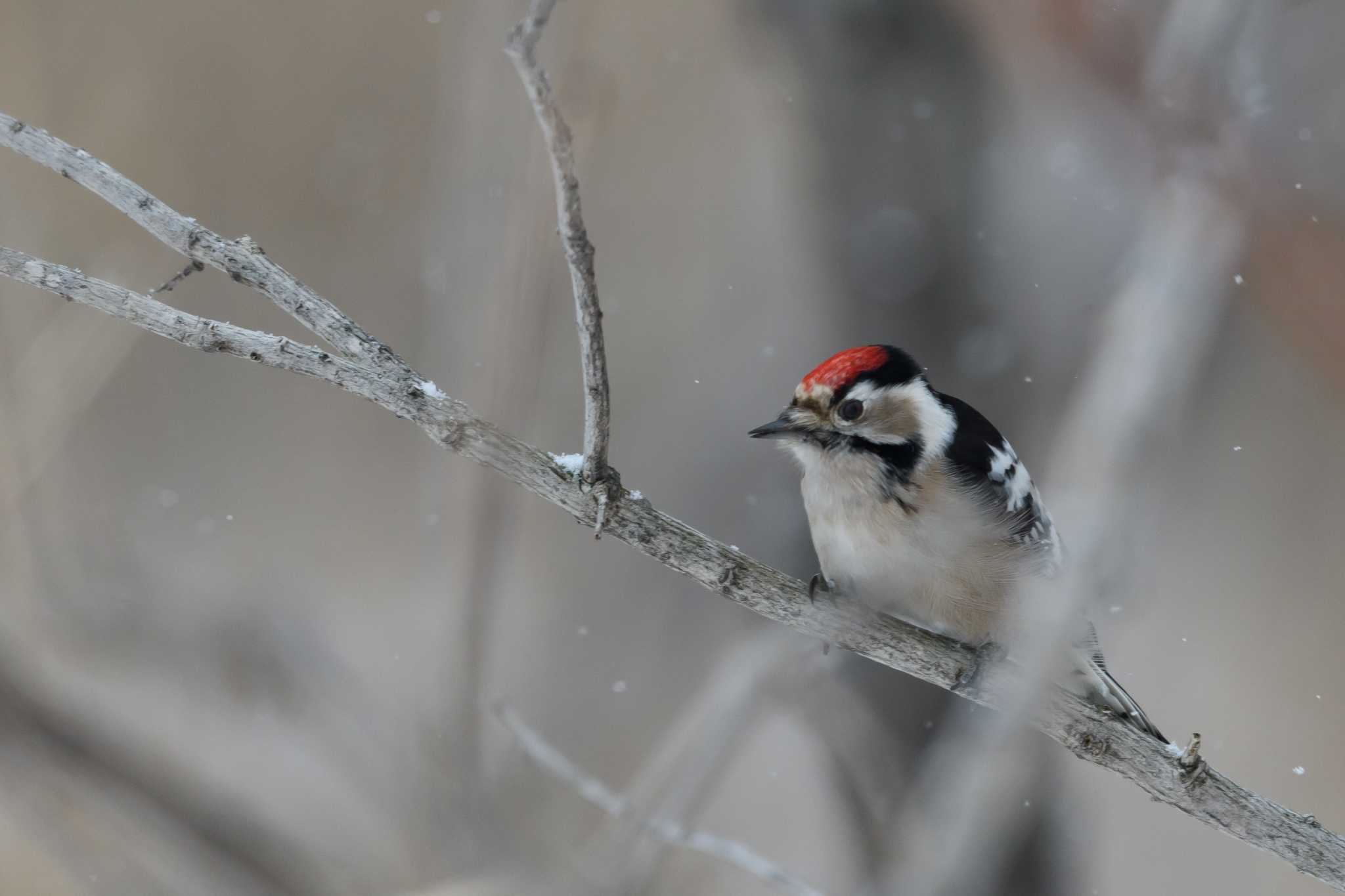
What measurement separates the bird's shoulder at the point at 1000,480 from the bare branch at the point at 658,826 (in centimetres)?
100

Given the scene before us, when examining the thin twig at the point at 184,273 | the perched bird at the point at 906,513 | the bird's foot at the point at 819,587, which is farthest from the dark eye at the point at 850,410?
the thin twig at the point at 184,273

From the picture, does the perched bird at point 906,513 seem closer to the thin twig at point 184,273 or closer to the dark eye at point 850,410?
the dark eye at point 850,410

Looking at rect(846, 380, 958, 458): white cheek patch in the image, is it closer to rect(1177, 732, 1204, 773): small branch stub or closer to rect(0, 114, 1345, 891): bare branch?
rect(0, 114, 1345, 891): bare branch

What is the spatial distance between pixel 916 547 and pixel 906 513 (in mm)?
81

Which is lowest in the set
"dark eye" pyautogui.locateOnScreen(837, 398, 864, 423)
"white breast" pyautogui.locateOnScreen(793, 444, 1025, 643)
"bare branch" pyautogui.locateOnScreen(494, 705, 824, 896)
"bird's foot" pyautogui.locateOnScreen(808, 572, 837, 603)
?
"bare branch" pyautogui.locateOnScreen(494, 705, 824, 896)

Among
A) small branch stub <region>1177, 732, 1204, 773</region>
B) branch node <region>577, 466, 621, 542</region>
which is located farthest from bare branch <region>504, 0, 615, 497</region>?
small branch stub <region>1177, 732, 1204, 773</region>

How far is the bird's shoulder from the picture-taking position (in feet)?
8.30

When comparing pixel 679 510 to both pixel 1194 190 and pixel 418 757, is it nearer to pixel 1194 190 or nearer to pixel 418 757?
pixel 418 757

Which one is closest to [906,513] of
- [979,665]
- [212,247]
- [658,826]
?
[979,665]

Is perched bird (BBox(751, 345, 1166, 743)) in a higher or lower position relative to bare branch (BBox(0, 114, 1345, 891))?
higher

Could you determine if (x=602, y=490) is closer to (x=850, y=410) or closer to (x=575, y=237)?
(x=575, y=237)

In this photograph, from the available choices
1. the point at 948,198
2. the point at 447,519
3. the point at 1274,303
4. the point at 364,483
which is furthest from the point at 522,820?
the point at 364,483

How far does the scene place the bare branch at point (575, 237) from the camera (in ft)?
3.72

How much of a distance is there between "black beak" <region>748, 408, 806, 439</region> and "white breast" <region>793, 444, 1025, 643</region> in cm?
6
